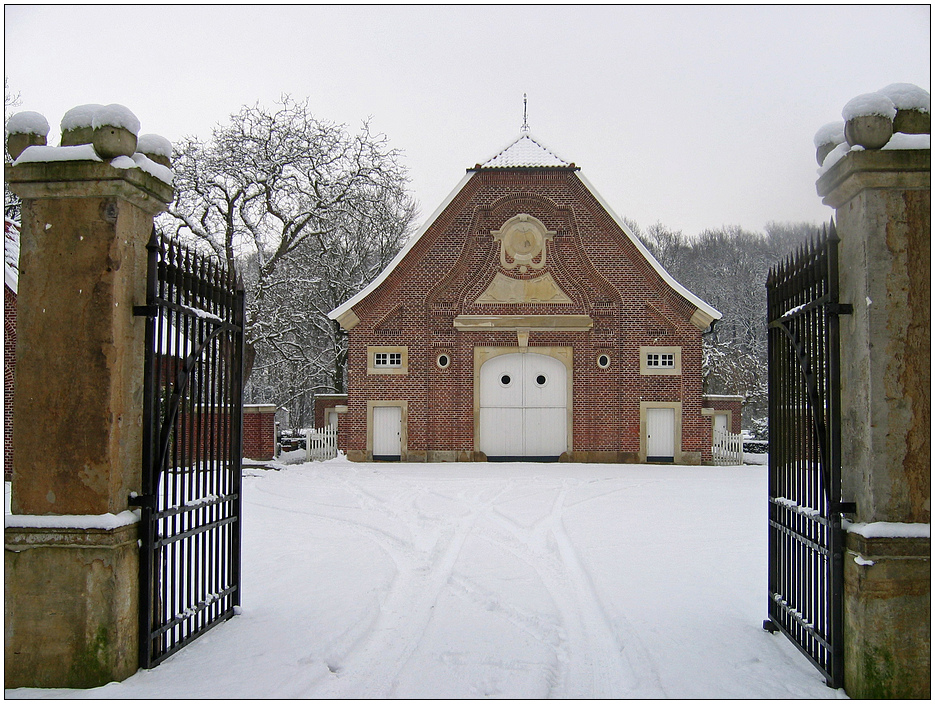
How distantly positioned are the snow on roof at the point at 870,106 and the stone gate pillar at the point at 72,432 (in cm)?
436

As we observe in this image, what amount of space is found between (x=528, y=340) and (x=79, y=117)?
15167mm

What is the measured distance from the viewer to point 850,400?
170 inches

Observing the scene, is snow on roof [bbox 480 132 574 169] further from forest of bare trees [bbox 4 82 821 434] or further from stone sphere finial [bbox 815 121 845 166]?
stone sphere finial [bbox 815 121 845 166]

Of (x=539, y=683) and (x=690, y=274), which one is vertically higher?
(x=690, y=274)

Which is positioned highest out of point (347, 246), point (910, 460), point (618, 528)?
point (347, 246)

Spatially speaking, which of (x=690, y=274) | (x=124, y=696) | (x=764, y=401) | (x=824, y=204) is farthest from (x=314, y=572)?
(x=690, y=274)

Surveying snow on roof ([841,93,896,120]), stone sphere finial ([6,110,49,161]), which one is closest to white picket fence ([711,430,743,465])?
snow on roof ([841,93,896,120])

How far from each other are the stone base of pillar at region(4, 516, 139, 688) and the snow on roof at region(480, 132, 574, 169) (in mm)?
16768

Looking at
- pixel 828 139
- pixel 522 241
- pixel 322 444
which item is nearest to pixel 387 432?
pixel 322 444

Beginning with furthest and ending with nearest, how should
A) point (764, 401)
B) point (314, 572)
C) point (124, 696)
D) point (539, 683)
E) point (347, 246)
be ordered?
point (764, 401) < point (347, 246) < point (314, 572) < point (539, 683) < point (124, 696)

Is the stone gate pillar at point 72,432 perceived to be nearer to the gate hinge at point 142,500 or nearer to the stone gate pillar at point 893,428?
the gate hinge at point 142,500

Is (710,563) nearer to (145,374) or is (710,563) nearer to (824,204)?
(824,204)

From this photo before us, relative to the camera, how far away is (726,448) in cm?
1977

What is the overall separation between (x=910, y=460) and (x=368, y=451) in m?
16.2
